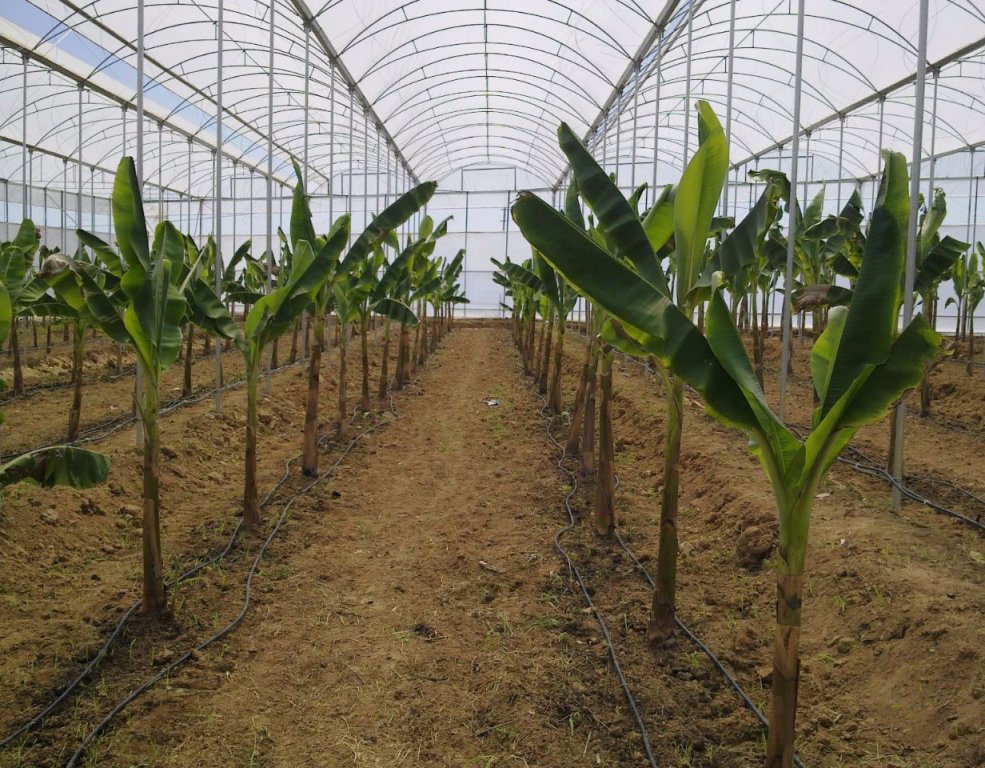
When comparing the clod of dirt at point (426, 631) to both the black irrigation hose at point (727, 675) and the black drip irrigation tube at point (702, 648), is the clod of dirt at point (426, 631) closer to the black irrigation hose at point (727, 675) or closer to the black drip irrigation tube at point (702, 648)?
the black drip irrigation tube at point (702, 648)

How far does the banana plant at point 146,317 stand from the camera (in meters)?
4.55

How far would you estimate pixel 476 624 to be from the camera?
17.1 ft

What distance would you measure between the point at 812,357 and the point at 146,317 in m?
3.81

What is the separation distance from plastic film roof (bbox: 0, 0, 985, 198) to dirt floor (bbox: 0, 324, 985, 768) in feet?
19.3

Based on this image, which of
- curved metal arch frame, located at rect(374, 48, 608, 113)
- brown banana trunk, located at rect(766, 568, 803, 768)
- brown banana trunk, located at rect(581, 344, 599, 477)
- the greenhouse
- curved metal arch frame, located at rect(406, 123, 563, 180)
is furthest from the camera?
curved metal arch frame, located at rect(406, 123, 563, 180)

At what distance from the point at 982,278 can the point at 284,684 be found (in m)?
17.5

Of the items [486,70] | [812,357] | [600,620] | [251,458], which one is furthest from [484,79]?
[812,357]

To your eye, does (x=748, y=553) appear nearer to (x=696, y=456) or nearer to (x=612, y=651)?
(x=612, y=651)

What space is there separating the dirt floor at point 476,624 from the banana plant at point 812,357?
1.36m

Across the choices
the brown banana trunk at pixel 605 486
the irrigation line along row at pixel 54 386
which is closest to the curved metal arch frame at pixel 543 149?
the irrigation line along row at pixel 54 386

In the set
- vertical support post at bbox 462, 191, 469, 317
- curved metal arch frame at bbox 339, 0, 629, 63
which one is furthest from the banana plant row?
vertical support post at bbox 462, 191, 469, 317

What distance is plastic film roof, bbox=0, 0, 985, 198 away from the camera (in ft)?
47.2

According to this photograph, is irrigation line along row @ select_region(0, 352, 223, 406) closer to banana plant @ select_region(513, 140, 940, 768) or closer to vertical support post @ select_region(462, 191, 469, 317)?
banana plant @ select_region(513, 140, 940, 768)

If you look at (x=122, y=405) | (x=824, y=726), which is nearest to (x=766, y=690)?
(x=824, y=726)
